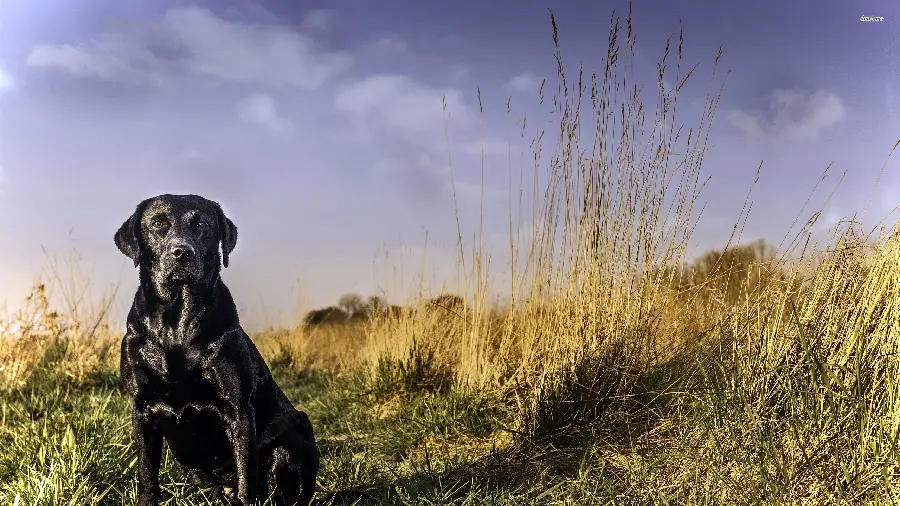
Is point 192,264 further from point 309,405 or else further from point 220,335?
point 309,405

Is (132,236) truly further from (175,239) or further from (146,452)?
(146,452)

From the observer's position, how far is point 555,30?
3.55 metres

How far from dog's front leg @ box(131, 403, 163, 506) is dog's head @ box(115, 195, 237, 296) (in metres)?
0.42

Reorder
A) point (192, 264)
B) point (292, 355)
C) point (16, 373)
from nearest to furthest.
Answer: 1. point (192, 264)
2. point (16, 373)
3. point (292, 355)

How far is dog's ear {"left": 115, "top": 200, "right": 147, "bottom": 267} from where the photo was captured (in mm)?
2145

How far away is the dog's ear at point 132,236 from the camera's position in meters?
Answer: 2.14

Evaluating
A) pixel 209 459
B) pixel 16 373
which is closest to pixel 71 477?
pixel 209 459

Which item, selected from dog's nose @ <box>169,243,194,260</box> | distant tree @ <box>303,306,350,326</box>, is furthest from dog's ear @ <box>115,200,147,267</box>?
distant tree @ <box>303,306,350,326</box>

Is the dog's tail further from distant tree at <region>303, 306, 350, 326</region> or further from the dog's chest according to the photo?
distant tree at <region>303, 306, 350, 326</region>

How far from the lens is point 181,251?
2016mm

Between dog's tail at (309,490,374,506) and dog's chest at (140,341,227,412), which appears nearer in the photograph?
dog's chest at (140,341,227,412)

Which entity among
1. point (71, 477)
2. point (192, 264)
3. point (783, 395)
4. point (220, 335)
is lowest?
point (71, 477)

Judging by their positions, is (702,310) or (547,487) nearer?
(547,487)

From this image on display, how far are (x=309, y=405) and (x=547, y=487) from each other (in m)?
2.55
